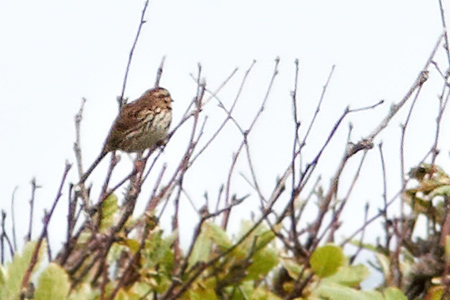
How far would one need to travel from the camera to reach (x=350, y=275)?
→ 1885 mm

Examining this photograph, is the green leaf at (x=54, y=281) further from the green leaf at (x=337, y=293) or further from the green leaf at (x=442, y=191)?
the green leaf at (x=442, y=191)

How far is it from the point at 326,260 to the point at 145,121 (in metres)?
3.67

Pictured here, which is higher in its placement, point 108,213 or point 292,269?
point 108,213

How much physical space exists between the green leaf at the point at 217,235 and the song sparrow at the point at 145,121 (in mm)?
3104

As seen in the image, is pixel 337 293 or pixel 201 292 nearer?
pixel 201 292

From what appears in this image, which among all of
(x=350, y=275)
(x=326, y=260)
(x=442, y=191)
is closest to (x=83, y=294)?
(x=326, y=260)

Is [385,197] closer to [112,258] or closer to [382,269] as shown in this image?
[382,269]

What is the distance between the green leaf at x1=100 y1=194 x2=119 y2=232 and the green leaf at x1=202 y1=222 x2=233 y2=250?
0.29 metres

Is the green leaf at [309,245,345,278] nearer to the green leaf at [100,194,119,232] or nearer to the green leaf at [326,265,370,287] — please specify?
the green leaf at [326,265,370,287]

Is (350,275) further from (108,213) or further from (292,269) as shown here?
(108,213)

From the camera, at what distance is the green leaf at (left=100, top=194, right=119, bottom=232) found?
1881 mm

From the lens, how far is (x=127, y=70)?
2.46 m

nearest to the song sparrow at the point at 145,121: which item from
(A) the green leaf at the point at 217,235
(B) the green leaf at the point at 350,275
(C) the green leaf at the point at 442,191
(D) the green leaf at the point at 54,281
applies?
(C) the green leaf at the point at 442,191

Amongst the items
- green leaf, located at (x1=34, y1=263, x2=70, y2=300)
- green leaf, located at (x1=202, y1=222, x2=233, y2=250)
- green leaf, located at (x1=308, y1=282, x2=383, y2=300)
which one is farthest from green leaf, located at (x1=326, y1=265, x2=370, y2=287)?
green leaf, located at (x1=34, y1=263, x2=70, y2=300)
